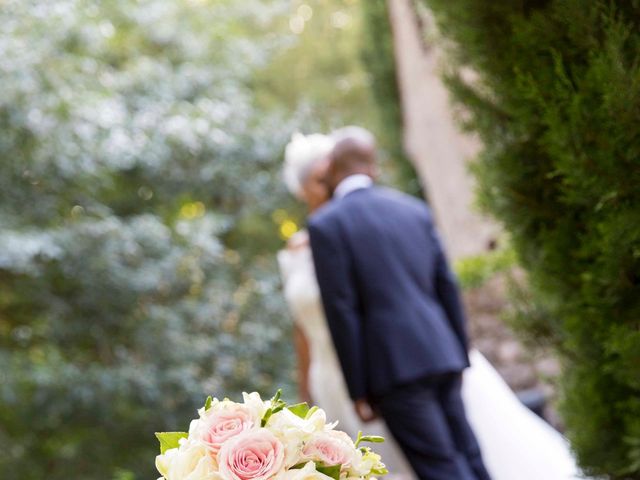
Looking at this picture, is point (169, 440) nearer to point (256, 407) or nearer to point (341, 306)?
point (256, 407)

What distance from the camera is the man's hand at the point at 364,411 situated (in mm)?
4383

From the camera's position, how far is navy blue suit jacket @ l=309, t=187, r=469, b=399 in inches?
175

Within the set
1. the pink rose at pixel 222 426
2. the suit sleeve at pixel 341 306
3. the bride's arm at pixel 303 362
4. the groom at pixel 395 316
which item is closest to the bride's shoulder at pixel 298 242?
the bride's arm at pixel 303 362

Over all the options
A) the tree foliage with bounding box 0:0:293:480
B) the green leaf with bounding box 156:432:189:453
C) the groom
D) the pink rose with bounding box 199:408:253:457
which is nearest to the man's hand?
the groom

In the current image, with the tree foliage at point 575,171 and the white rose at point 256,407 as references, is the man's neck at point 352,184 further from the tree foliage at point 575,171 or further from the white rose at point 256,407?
the white rose at point 256,407

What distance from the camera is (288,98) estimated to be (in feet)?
58.3

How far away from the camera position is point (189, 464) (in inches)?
78.4

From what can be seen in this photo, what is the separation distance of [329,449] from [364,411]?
7.97 ft

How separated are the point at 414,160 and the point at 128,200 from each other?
10.9ft

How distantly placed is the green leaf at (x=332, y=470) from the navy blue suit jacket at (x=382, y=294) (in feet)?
7.98

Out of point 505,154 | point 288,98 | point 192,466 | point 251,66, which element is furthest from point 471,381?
point 288,98

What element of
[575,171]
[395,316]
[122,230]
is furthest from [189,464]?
[122,230]

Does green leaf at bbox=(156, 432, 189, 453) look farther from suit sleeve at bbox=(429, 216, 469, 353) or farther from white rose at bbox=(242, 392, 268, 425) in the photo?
suit sleeve at bbox=(429, 216, 469, 353)

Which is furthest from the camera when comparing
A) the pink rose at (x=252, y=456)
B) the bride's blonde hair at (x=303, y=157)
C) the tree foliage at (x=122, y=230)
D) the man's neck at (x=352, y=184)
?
the tree foliage at (x=122, y=230)
